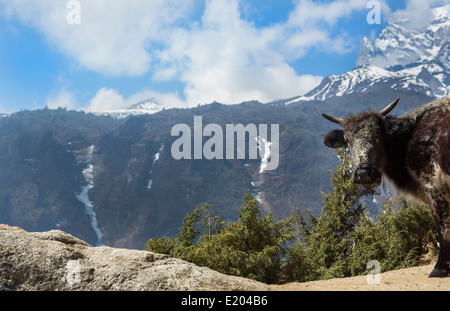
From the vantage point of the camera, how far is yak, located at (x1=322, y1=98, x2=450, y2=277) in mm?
6781

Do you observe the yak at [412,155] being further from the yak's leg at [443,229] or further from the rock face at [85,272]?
the rock face at [85,272]

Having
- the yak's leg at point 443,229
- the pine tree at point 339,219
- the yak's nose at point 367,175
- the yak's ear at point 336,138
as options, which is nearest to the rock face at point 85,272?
the yak's nose at point 367,175

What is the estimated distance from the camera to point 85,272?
17.2ft

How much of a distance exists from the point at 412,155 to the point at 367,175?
1.18 meters

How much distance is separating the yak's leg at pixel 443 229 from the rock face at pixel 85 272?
12.7 feet

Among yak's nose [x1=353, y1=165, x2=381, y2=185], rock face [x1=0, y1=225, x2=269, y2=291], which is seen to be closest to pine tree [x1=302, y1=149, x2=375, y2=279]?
yak's nose [x1=353, y1=165, x2=381, y2=185]

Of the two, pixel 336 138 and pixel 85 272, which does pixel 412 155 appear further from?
pixel 85 272

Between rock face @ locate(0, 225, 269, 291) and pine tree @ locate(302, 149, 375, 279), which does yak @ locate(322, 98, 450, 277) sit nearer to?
rock face @ locate(0, 225, 269, 291)

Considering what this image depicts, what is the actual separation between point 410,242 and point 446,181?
357 inches

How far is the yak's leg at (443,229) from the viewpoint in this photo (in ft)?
22.0

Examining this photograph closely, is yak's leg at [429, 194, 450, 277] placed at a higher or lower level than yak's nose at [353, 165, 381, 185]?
lower

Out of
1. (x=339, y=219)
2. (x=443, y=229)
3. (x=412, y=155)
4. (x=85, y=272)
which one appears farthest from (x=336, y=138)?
(x=339, y=219)
